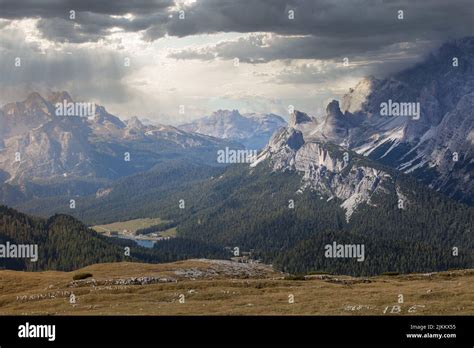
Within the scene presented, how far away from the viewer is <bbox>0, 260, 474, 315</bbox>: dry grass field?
2931 inches

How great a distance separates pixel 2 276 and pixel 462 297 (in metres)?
104

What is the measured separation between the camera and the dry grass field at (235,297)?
74.4m

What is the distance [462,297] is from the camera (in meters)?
79.7

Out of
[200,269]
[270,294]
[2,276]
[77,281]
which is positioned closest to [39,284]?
[77,281]

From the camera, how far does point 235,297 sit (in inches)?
3568

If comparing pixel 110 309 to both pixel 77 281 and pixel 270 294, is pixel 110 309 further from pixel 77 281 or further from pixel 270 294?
pixel 77 281
